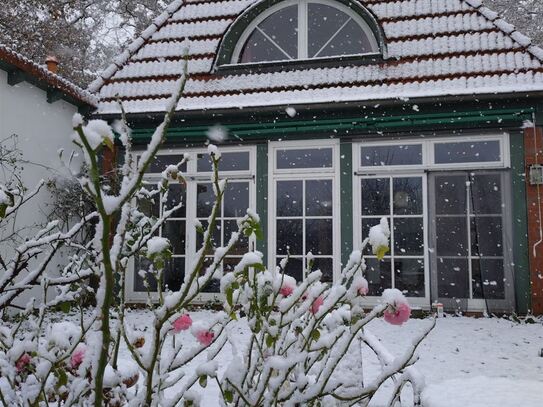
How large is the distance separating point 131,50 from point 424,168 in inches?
201

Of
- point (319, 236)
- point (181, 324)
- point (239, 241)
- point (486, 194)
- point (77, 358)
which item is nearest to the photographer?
point (77, 358)

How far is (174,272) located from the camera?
7.96 meters

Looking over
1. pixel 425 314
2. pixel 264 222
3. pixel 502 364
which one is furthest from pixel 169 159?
pixel 502 364

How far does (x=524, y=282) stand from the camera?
6.75m

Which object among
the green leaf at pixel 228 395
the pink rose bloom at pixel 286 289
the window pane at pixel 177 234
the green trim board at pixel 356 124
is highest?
the green trim board at pixel 356 124

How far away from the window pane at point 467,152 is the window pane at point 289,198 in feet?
6.46

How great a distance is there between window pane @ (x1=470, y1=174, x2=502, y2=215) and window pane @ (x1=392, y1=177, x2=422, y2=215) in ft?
2.25

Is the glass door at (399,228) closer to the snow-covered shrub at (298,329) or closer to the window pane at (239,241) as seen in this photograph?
the window pane at (239,241)

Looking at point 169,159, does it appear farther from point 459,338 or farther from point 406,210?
point 459,338

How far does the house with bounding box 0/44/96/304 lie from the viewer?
634 centimetres

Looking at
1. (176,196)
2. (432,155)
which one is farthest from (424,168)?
(176,196)

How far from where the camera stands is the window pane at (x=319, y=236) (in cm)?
748

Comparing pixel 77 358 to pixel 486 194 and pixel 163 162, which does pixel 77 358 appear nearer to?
pixel 486 194

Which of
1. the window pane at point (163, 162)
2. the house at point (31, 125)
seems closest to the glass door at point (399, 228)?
the window pane at point (163, 162)
